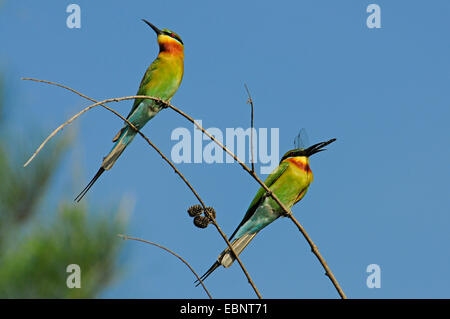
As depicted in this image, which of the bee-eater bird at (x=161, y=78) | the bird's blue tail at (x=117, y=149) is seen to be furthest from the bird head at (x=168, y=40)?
the bird's blue tail at (x=117, y=149)

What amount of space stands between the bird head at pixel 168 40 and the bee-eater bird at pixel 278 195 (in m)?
0.95

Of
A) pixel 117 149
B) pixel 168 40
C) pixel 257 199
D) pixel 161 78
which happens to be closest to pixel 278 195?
pixel 257 199

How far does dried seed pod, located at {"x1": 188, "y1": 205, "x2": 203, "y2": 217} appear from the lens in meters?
1.81

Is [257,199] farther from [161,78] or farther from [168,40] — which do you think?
[168,40]

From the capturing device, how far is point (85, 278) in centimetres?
501

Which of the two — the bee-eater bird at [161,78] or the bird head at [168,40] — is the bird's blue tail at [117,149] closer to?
the bee-eater bird at [161,78]

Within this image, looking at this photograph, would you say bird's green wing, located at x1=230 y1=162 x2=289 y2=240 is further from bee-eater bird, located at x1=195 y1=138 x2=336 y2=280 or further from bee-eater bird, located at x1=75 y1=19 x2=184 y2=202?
bee-eater bird, located at x1=75 y1=19 x2=184 y2=202

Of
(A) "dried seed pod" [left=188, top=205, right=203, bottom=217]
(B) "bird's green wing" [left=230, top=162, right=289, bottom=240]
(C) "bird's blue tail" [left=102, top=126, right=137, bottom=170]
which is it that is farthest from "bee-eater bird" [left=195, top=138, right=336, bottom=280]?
(A) "dried seed pod" [left=188, top=205, right=203, bottom=217]

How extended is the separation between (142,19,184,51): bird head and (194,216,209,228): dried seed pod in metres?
1.86

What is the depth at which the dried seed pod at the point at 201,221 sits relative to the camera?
173 centimetres

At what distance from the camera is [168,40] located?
3.42m

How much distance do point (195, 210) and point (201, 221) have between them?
0.30ft
